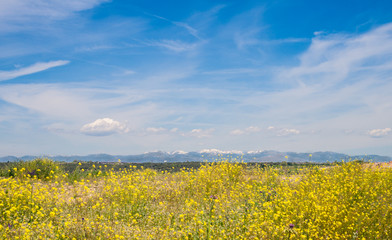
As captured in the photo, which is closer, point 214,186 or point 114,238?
point 114,238

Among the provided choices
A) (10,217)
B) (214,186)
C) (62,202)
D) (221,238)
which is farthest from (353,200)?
(10,217)

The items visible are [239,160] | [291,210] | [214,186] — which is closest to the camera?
[291,210]

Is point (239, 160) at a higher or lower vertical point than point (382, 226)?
higher

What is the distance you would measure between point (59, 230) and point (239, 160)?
33.0 feet

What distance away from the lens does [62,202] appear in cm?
817

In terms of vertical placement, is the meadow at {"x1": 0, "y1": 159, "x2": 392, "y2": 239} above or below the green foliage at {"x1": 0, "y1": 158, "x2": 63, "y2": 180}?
below

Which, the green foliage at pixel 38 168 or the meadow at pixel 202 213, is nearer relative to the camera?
the meadow at pixel 202 213

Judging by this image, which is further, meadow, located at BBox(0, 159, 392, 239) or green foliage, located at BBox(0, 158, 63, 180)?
green foliage, located at BBox(0, 158, 63, 180)

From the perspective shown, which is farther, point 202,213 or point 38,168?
point 38,168

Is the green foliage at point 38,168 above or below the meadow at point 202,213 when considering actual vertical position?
above

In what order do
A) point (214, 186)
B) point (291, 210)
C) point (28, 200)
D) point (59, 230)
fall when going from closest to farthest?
point (59, 230), point (291, 210), point (28, 200), point (214, 186)

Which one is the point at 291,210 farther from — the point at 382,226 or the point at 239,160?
the point at 239,160

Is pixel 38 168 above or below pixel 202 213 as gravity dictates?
above

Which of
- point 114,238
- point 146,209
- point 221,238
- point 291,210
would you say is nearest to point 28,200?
point 146,209
